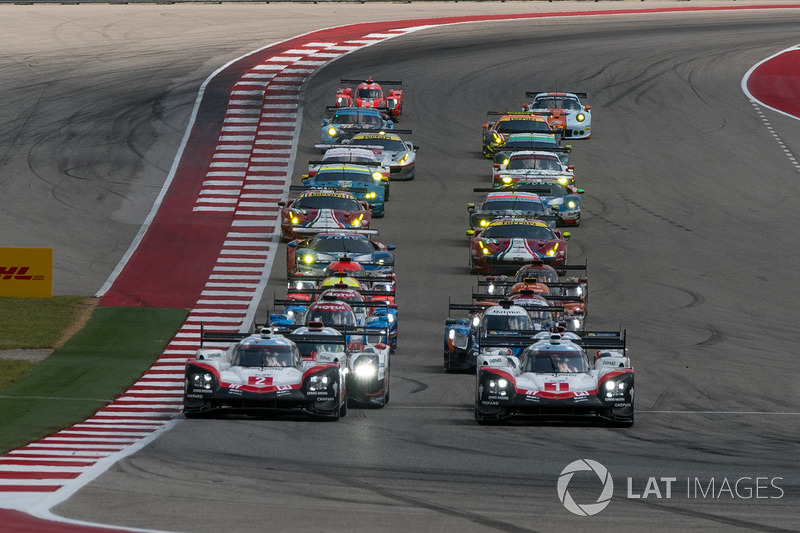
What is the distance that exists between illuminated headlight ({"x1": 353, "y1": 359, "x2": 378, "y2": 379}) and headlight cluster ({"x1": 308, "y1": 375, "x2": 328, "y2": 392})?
5.74 ft

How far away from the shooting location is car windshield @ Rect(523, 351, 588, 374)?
24.5 meters

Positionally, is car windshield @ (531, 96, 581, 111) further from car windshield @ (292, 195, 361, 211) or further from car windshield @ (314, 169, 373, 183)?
car windshield @ (292, 195, 361, 211)

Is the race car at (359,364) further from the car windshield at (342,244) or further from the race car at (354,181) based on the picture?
the race car at (354,181)

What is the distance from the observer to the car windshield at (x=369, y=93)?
5544 cm

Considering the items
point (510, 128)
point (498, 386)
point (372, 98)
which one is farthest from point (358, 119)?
point (498, 386)

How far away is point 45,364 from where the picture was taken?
29.2 meters

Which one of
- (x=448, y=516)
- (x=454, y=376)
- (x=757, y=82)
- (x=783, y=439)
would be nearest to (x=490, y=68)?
(x=757, y=82)

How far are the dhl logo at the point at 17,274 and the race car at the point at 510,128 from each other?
19.5 m

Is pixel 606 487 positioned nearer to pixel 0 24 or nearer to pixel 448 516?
pixel 448 516

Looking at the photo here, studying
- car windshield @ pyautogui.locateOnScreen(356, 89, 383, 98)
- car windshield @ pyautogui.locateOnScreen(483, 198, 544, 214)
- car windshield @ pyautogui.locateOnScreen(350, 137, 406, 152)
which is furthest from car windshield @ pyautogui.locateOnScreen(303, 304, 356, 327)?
car windshield @ pyautogui.locateOnScreen(356, 89, 383, 98)

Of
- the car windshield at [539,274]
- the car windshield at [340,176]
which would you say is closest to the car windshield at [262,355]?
the car windshield at [539,274]

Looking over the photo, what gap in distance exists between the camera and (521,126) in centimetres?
5144

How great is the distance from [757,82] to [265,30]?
21356 millimetres

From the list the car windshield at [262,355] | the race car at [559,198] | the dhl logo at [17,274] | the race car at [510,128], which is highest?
the race car at [510,128]
